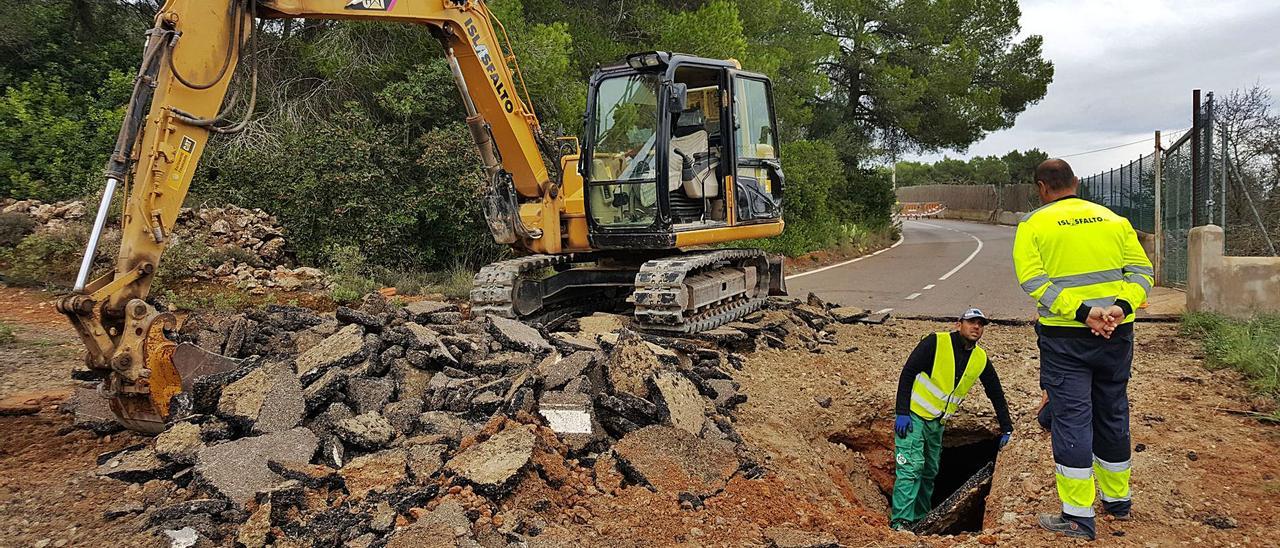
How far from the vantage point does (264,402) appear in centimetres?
551

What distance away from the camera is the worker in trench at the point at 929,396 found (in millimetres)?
5973

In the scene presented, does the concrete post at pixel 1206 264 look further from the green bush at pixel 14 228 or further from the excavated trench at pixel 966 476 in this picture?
Answer: the green bush at pixel 14 228

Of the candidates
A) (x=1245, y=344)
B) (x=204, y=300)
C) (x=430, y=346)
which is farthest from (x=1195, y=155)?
(x=204, y=300)

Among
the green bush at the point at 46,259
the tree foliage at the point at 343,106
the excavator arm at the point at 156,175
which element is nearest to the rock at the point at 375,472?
the excavator arm at the point at 156,175

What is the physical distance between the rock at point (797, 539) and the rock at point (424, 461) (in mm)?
1847

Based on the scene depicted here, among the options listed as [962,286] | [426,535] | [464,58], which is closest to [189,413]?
[426,535]

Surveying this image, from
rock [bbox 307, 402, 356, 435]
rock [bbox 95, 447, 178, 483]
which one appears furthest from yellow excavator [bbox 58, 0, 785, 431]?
rock [bbox 95, 447, 178, 483]

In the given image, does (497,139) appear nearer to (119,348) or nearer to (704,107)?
(704,107)

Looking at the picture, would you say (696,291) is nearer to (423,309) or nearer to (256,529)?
(423,309)

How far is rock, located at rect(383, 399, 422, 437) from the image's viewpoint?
5403 mm

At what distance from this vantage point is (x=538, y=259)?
9.38 meters

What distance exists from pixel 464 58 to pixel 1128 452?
21.1 ft

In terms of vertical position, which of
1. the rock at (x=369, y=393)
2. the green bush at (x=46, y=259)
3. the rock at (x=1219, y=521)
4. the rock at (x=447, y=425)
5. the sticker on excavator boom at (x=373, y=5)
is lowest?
the rock at (x=1219, y=521)

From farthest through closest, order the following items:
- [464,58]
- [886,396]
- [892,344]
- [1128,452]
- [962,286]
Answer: [962,286]
[892,344]
[464,58]
[886,396]
[1128,452]
